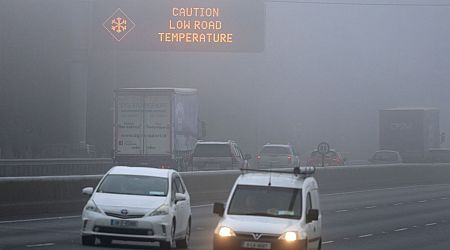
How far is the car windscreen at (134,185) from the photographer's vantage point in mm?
19250

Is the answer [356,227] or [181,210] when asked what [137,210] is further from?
[356,227]

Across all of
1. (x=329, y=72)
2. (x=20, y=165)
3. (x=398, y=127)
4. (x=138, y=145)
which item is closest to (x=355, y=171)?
(x=138, y=145)

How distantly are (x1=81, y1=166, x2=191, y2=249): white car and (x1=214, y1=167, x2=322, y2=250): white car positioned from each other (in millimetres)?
1818

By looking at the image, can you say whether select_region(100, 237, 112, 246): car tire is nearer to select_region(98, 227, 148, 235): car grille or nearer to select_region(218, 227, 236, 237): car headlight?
select_region(98, 227, 148, 235): car grille

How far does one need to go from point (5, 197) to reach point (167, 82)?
51.7 metres

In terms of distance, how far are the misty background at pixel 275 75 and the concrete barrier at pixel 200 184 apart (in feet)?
53.8

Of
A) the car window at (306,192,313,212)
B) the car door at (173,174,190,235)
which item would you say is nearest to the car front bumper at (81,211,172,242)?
the car door at (173,174,190,235)

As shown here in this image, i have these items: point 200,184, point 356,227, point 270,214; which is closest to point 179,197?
point 270,214

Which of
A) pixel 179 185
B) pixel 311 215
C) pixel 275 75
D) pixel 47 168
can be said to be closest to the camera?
pixel 311 215

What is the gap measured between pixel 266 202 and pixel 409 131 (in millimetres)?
49951

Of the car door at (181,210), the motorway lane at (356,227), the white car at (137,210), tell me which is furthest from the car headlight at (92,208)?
the car door at (181,210)

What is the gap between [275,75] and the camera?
295 ft

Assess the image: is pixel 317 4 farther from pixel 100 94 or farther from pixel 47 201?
pixel 47 201

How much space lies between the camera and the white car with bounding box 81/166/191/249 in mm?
18172
